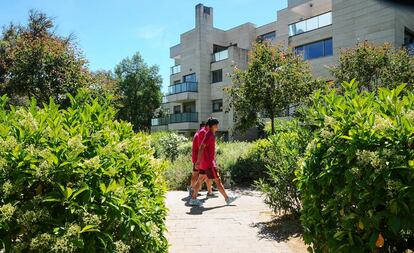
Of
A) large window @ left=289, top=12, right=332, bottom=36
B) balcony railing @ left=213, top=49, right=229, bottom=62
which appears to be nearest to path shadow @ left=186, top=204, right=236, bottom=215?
large window @ left=289, top=12, right=332, bottom=36

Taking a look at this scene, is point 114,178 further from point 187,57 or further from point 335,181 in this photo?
point 187,57

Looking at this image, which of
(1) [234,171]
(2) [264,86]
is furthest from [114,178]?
(2) [264,86]

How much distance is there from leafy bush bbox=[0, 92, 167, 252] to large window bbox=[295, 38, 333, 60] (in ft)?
77.9

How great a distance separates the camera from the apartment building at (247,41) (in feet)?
74.7

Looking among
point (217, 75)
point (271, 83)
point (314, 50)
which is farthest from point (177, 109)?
point (271, 83)

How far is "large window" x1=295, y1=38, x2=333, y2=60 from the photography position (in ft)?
83.0

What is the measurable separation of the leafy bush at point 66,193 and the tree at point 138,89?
138 feet

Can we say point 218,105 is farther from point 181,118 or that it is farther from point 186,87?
point 181,118

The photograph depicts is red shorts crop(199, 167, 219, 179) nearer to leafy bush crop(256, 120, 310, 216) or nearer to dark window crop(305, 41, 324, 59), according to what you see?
leafy bush crop(256, 120, 310, 216)

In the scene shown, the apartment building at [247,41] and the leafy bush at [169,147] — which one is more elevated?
the apartment building at [247,41]

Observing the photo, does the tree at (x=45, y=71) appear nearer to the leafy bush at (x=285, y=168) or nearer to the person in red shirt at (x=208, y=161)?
the person in red shirt at (x=208, y=161)

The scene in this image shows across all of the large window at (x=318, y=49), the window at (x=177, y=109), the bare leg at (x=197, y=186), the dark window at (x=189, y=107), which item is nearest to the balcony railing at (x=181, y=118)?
the dark window at (x=189, y=107)

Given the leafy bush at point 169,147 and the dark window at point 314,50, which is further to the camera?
the dark window at point 314,50

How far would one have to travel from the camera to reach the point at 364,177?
248 centimetres
